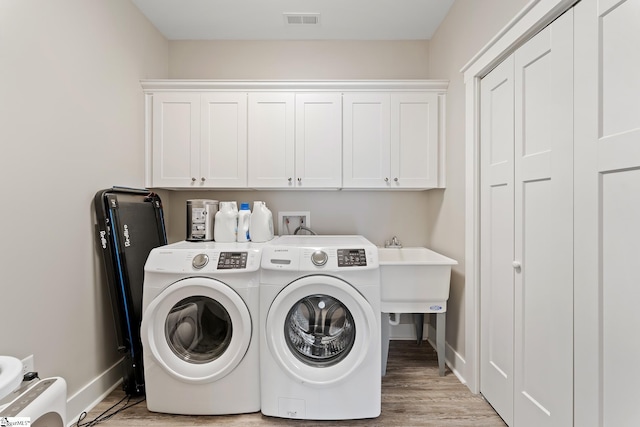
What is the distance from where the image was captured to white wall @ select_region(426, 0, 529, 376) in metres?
2.05

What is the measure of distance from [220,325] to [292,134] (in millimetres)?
1473

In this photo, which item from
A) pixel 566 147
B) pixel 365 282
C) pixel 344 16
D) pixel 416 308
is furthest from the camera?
pixel 344 16

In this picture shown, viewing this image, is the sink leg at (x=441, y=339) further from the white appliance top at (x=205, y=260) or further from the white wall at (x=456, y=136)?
the white appliance top at (x=205, y=260)

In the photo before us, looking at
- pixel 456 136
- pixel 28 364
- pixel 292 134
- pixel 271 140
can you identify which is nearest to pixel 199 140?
pixel 271 140

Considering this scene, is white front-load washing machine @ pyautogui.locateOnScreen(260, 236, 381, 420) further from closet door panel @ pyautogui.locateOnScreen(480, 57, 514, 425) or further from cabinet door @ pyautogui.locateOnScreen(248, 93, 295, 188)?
cabinet door @ pyautogui.locateOnScreen(248, 93, 295, 188)

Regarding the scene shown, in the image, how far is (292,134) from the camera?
2500mm

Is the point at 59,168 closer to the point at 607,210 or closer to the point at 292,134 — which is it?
the point at 292,134

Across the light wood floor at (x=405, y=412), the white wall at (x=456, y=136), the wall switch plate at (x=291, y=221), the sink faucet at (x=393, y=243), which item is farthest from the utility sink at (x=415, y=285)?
the wall switch plate at (x=291, y=221)

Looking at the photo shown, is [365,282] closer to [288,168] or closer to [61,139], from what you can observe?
[288,168]

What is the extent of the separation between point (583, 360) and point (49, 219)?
2.45m

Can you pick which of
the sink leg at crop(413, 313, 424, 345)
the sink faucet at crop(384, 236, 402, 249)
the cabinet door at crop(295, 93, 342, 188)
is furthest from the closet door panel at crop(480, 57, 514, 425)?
the cabinet door at crop(295, 93, 342, 188)

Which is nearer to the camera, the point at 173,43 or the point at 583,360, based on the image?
the point at 583,360

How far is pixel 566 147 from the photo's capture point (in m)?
1.28

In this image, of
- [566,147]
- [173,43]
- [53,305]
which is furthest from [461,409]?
[173,43]
